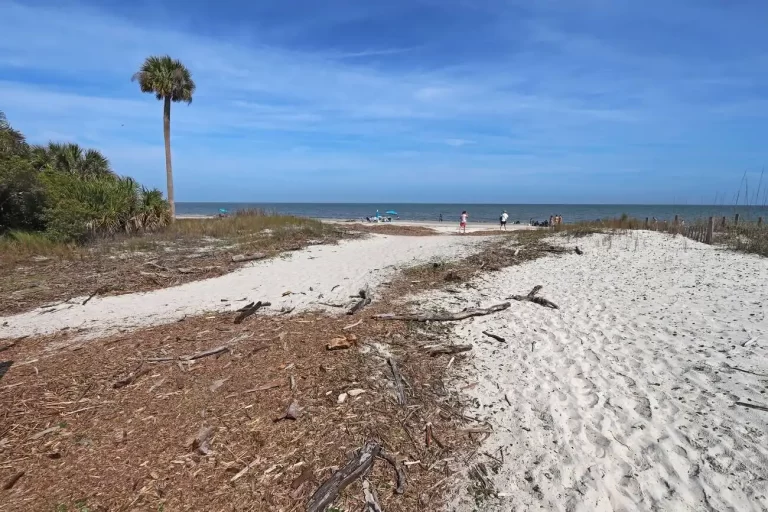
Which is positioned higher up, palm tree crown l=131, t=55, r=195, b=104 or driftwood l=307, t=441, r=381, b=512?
palm tree crown l=131, t=55, r=195, b=104

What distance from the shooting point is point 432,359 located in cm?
540

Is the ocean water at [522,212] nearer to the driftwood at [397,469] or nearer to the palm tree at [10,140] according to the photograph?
the palm tree at [10,140]

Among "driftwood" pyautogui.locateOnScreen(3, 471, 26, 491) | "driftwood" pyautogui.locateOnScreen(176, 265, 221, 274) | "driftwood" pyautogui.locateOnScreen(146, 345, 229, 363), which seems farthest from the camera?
"driftwood" pyautogui.locateOnScreen(176, 265, 221, 274)

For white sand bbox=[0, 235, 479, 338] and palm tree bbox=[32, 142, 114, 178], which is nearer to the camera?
white sand bbox=[0, 235, 479, 338]

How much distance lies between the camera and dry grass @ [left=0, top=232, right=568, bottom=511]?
3.19m

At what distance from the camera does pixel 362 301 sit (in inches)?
312

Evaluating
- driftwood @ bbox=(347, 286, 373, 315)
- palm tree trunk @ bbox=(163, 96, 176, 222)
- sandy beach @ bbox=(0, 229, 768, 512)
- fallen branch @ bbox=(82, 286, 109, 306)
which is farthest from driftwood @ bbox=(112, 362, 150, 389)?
palm tree trunk @ bbox=(163, 96, 176, 222)

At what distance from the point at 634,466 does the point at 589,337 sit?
2.87 m

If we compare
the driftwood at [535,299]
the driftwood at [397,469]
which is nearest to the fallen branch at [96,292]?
the driftwood at [397,469]

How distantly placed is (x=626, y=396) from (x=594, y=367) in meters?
0.68

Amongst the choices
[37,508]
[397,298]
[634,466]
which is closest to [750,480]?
[634,466]

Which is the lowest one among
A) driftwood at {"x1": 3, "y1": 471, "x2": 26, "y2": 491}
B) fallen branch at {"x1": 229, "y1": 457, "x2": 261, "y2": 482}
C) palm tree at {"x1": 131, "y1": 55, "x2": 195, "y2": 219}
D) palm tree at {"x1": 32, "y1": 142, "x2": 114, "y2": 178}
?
driftwood at {"x1": 3, "y1": 471, "x2": 26, "y2": 491}

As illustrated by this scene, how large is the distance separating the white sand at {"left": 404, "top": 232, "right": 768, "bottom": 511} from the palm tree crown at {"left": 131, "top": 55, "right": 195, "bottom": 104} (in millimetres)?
21881

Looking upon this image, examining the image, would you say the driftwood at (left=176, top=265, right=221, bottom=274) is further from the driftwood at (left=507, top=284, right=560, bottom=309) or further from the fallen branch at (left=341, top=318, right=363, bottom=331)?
the driftwood at (left=507, top=284, right=560, bottom=309)
